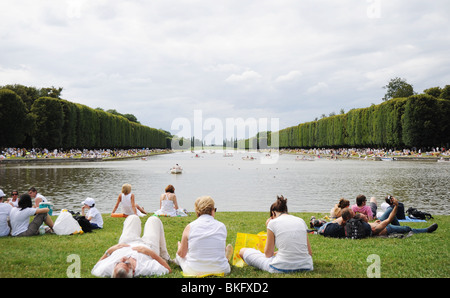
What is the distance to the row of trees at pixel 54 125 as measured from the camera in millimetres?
49906

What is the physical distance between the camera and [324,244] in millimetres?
7164

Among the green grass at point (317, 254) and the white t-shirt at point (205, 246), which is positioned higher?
the white t-shirt at point (205, 246)

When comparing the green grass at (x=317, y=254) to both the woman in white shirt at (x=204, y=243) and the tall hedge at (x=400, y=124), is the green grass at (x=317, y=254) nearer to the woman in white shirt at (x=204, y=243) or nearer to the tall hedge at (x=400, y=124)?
the woman in white shirt at (x=204, y=243)

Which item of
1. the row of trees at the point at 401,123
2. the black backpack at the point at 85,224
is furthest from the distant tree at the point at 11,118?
the row of trees at the point at 401,123

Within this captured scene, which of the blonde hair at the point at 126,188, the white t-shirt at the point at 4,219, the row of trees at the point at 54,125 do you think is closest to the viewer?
the white t-shirt at the point at 4,219

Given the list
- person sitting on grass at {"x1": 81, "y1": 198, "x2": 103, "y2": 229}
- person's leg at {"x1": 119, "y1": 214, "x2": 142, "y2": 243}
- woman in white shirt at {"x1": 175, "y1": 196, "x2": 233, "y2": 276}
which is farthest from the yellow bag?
person sitting on grass at {"x1": 81, "y1": 198, "x2": 103, "y2": 229}

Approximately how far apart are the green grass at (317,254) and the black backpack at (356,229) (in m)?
0.25

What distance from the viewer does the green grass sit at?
5.11 metres

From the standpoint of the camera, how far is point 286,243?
4.96 m

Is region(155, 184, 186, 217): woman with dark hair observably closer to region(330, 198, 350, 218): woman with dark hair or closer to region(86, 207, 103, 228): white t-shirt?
region(86, 207, 103, 228): white t-shirt

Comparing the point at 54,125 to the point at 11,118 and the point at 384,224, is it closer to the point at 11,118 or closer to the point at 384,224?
the point at 11,118

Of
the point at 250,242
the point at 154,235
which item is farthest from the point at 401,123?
the point at 154,235

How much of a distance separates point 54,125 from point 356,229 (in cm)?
5829
